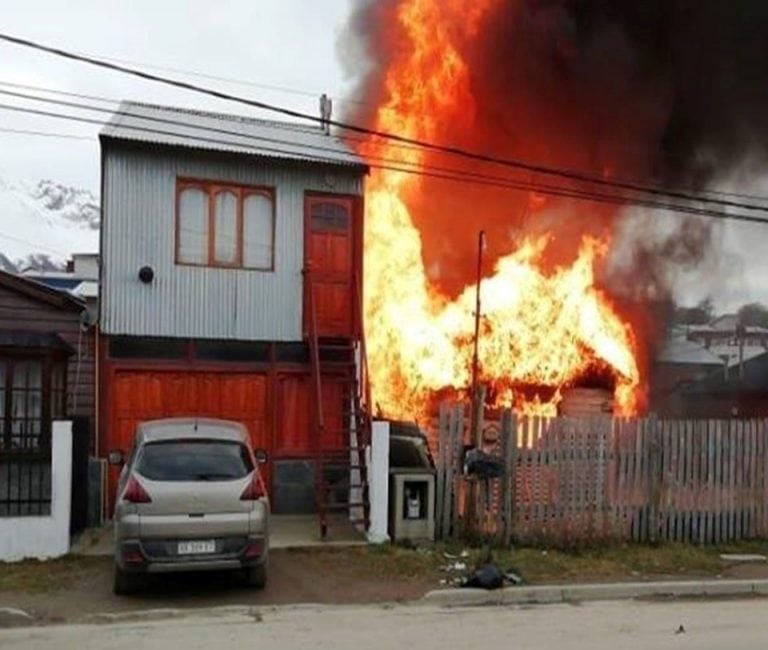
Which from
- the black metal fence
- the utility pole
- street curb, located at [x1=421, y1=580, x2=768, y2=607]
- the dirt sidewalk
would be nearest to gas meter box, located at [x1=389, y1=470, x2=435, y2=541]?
the dirt sidewalk

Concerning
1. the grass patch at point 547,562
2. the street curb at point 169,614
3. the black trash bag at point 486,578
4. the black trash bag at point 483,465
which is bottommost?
the grass patch at point 547,562

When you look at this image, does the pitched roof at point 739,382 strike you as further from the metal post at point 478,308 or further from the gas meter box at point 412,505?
the gas meter box at point 412,505

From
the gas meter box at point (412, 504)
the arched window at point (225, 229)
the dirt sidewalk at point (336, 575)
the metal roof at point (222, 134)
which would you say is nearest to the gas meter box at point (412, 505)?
the gas meter box at point (412, 504)

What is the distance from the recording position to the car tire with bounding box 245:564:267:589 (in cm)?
1006

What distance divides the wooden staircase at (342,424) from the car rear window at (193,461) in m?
3.30

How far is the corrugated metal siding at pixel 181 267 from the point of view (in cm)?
1495

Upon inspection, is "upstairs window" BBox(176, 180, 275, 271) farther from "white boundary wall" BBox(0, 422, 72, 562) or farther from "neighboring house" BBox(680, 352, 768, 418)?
"neighboring house" BBox(680, 352, 768, 418)

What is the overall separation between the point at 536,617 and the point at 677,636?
149cm

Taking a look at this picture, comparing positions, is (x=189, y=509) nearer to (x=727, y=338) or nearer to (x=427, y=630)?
(x=427, y=630)

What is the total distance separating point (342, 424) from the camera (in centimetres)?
1561

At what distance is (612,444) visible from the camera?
13.0 meters

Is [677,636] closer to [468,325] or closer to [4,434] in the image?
[4,434]

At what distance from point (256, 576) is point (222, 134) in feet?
28.8

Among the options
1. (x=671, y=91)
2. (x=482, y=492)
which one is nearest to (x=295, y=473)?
(x=482, y=492)
